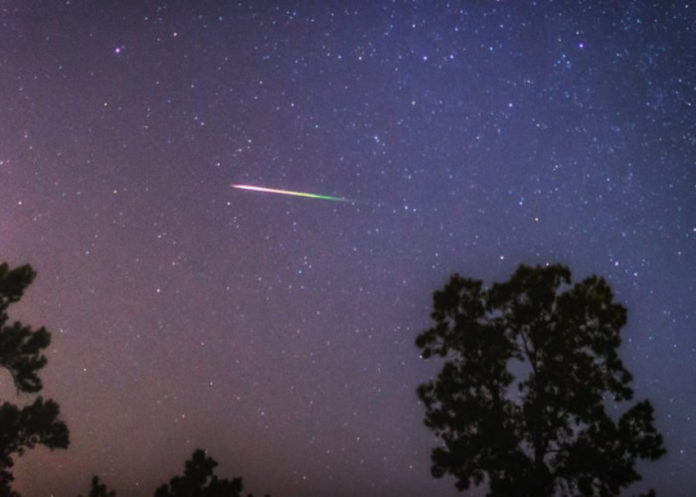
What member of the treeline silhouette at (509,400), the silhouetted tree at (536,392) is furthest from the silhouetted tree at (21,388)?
the silhouetted tree at (536,392)

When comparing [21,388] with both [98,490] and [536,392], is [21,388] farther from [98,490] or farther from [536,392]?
[536,392]

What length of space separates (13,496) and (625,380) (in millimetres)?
18502

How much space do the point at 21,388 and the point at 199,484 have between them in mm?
5952

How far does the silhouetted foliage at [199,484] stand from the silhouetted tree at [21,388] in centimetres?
363

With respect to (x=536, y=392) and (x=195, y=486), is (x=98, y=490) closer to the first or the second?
(x=195, y=486)

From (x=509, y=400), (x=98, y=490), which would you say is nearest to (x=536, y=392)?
(x=509, y=400)

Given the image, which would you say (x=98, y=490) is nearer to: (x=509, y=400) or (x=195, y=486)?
(x=195, y=486)

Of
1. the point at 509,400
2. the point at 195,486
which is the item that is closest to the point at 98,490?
the point at 195,486

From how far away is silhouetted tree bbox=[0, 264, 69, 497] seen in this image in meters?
20.6

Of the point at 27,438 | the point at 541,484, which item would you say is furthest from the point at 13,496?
the point at 541,484

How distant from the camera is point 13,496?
69.1 ft

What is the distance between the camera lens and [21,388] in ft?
69.5

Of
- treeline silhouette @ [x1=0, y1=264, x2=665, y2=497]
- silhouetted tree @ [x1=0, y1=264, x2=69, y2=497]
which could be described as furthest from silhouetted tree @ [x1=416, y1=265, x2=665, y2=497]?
silhouetted tree @ [x1=0, y1=264, x2=69, y2=497]

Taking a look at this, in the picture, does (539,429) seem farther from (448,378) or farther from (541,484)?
(448,378)
